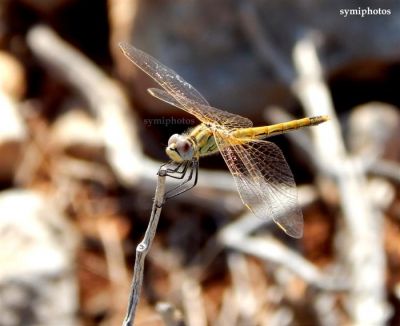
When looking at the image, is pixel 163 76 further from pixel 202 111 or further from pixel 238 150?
pixel 238 150

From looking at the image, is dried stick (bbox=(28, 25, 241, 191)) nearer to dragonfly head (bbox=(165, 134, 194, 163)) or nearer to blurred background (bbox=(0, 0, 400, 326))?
blurred background (bbox=(0, 0, 400, 326))

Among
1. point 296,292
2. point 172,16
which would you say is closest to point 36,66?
point 172,16

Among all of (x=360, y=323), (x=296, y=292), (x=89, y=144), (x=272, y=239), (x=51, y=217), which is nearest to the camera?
(x=360, y=323)

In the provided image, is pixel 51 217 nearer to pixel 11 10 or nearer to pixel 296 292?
pixel 296 292

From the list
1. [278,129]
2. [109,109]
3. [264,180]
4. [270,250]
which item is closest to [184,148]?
[264,180]

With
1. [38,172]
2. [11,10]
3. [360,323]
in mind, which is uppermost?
[11,10]

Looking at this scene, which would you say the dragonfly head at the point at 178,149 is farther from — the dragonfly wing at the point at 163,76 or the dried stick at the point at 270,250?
the dried stick at the point at 270,250
